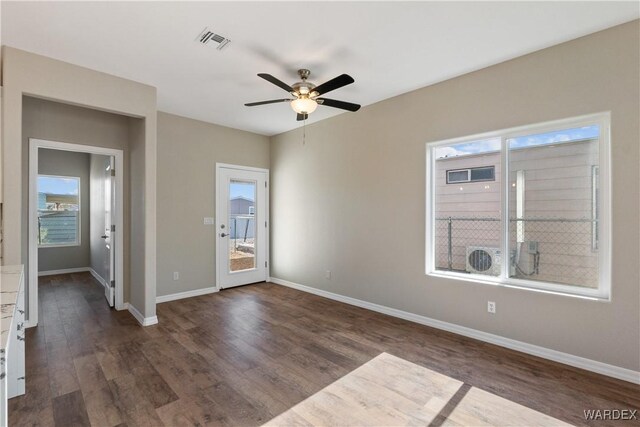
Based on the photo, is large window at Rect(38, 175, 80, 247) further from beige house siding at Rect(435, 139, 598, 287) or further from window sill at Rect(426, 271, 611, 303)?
beige house siding at Rect(435, 139, 598, 287)

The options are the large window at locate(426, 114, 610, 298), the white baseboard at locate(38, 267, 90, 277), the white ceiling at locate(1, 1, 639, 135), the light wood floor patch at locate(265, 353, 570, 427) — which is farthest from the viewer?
the white baseboard at locate(38, 267, 90, 277)

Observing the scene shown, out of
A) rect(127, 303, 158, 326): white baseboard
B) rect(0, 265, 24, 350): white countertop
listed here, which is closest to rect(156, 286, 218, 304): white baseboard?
rect(127, 303, 158, 326): white baseboard

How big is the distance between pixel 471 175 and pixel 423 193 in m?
0.56

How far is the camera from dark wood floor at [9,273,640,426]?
208 cm

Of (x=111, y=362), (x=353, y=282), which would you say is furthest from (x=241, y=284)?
(x=111, y=362)

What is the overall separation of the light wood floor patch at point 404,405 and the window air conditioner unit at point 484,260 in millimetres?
1361

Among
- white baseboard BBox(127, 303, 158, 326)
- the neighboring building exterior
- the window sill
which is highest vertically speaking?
the neighboring building exterior

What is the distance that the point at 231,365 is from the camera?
2666mm

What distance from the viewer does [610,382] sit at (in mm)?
2354

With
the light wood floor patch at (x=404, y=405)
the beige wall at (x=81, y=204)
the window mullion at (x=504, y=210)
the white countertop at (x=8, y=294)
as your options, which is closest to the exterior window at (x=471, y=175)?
the window mullion at (x=504, y=210)

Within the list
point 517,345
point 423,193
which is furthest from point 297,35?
point 517,345

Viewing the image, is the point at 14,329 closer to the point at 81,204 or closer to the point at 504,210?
the point at 504,210

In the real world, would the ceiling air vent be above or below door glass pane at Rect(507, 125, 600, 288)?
above

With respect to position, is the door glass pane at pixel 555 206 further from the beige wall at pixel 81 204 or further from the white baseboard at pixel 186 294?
the beige wall at pixel 81 204
